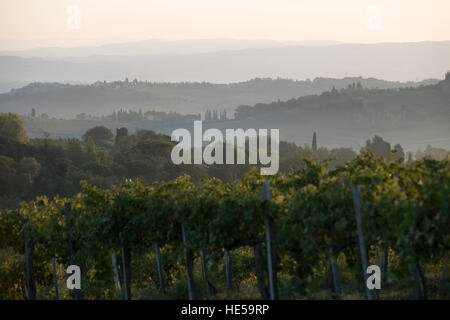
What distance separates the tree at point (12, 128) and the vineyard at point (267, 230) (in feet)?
304

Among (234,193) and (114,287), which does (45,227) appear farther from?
(234,193)

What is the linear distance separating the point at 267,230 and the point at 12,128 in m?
102

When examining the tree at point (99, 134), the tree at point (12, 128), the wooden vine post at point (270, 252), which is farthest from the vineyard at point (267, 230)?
the tree at point (99, 134)

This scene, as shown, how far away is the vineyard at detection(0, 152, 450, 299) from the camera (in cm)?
868

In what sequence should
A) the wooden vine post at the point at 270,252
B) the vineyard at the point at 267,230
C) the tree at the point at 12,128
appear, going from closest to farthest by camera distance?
the vineyard at the point at 267,230 < the wooden vine post at the point at 270,252 < the tree at the point at 12,128

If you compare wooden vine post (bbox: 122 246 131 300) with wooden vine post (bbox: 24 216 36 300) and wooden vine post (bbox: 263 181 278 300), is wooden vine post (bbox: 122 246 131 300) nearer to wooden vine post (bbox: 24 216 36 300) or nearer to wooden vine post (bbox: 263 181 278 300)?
wooden vine post (bbox: 24 216 36 300)

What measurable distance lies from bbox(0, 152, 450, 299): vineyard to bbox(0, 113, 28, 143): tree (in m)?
92.8

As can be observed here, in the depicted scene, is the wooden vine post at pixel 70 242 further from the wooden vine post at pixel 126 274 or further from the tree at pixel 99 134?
the tree at pixel 99 134

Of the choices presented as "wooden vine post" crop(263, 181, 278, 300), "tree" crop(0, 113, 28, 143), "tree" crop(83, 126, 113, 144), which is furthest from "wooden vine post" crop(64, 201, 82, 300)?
"tree" crop(83, 126, 113, 144)

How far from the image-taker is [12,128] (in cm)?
10394

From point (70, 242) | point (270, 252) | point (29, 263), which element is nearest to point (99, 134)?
point (29, 263)

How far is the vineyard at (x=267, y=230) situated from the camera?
8.68 metres

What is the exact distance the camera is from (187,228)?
37.9 feet
